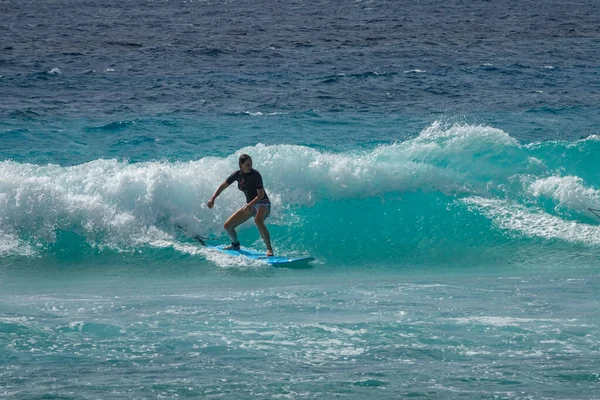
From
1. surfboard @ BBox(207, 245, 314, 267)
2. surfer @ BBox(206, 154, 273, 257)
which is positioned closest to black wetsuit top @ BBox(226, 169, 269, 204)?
surfer @ BBox(206, 154, 273, 257)

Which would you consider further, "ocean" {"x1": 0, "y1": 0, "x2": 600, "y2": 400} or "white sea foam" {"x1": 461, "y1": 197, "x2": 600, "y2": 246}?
"white sea foam" {"x1": 461, "y1": 197, "x2": 600, "y2": 246}

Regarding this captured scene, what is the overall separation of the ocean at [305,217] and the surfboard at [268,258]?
175 mm

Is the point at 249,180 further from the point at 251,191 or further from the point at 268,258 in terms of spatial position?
the point at 268,258

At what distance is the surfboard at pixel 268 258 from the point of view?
36.4ft

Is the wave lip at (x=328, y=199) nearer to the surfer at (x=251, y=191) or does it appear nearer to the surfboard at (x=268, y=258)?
the surfboard at (x=268, y=258)

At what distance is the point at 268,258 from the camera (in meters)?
11.2

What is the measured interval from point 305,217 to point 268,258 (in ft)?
7.61

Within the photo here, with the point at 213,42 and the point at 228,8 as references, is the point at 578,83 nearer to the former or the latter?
the point at 213,42

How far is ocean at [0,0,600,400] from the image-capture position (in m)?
6.87

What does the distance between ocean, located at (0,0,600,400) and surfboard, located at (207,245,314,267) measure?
0.18m

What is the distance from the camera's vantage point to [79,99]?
20891 millimetres

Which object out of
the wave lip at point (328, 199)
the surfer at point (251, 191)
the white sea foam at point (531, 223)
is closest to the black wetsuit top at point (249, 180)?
the surfer at point (251, 191)

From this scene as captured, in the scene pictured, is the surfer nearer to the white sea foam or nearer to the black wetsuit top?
the black wetsuit top

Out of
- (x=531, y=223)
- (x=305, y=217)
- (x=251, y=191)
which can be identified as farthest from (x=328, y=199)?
(x=531, y=223)
